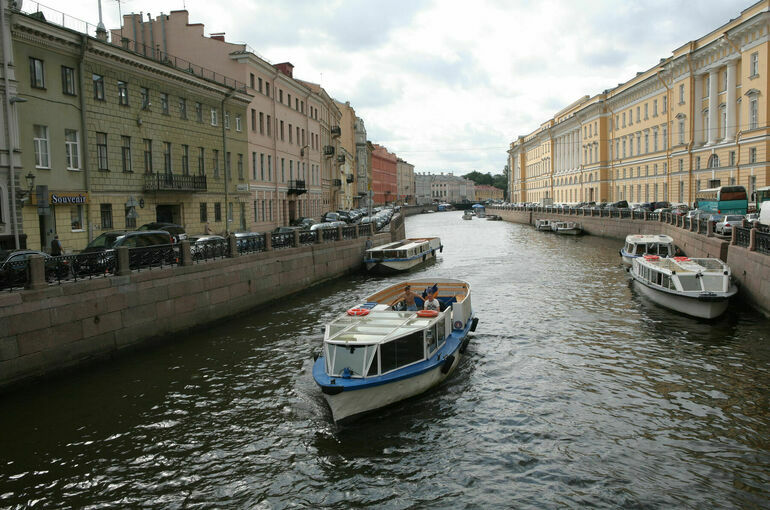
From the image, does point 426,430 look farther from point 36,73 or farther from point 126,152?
point 126,152

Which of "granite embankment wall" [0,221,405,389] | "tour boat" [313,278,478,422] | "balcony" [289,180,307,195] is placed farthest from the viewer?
"balcony" [289,180,307,195]

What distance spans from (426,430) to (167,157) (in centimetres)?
2299

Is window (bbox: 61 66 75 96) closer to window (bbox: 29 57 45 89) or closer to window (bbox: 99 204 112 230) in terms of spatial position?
window (bbox: 29 57 45 89)

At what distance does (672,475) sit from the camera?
31.0ft

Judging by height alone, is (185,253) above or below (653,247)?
above

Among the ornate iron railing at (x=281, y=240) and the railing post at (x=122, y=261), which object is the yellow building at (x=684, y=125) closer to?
the ornate iron railing at (x=281, y=240)

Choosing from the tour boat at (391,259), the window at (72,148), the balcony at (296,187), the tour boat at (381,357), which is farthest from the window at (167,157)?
the tour boat at (381,357)

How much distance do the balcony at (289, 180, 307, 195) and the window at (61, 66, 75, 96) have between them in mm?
22900

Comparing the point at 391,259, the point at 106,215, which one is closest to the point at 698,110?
the point at 391,259

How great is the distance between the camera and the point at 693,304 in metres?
18.9

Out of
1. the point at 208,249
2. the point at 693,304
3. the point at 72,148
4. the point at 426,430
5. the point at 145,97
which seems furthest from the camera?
the point at 145,97

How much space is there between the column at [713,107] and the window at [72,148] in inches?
1707

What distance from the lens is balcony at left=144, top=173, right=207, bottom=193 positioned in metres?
27.7

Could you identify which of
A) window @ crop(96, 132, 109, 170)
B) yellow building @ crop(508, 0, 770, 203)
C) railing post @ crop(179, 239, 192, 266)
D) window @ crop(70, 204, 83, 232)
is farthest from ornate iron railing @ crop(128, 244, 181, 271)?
yellow building @ crop(508, 0, 770, 203)
